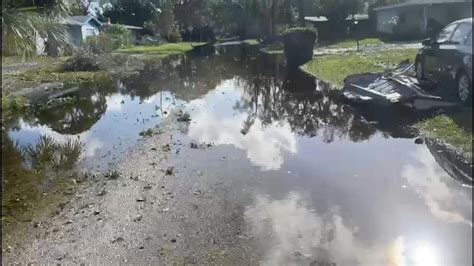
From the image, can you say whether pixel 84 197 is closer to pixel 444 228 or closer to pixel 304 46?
pixel 444 228

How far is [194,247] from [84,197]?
3.08 metres

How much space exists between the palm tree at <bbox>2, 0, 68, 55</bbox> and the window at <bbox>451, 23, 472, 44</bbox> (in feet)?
36.6

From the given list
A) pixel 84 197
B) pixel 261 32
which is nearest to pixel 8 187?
pixel 84 197

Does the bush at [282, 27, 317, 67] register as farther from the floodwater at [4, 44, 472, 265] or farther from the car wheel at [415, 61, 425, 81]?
the car wheel at [415, 61, 425, 81]

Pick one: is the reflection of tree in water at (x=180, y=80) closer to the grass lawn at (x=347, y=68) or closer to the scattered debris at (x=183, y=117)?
the scattered debris at (x=183, y=117)

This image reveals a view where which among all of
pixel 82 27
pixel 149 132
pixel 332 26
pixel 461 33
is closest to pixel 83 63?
pixel 149 132

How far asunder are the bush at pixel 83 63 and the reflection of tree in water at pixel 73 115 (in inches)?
511

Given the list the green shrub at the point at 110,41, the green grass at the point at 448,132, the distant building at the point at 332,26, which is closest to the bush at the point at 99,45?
the green shrub at the point at 110,41

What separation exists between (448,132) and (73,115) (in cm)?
1234

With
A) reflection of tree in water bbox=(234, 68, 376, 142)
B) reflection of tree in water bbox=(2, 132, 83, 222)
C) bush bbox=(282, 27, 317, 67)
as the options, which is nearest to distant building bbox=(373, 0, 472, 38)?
bush bbox=(282, 27, 317, 67)

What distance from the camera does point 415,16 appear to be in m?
41.6

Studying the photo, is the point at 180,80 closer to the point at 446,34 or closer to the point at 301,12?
the point at 446,34

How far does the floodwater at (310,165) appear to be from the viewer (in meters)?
5.76

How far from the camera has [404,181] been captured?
7.71 m
